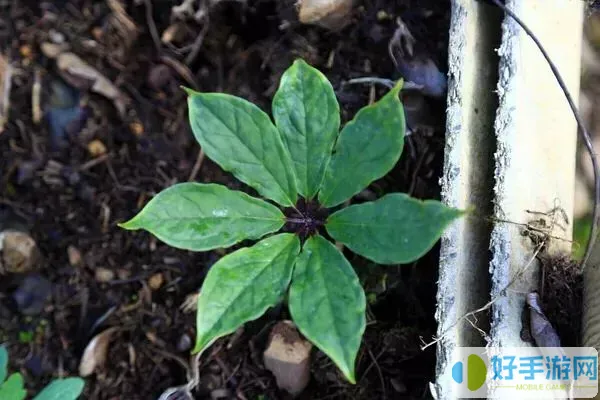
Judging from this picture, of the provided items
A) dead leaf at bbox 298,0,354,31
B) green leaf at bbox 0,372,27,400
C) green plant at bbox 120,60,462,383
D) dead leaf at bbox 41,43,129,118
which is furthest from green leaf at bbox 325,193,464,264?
dead leaf at bbox 41,43,129,118

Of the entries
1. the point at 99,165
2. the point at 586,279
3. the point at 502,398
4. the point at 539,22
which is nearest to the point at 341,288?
the point at 502,398

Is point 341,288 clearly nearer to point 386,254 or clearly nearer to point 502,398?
point 386,254

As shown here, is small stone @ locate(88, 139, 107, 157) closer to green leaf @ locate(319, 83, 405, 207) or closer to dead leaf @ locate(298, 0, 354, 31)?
dead leaf @ locate(298, 0, 354, 31)

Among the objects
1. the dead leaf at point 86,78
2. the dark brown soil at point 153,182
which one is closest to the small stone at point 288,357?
the dark brown soil at point 153,182

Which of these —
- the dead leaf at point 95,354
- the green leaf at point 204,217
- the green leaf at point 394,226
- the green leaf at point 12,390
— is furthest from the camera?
the dead leaf at point 95,354

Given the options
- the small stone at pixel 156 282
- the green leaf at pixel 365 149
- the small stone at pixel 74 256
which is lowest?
the small stone at pixel 156 282

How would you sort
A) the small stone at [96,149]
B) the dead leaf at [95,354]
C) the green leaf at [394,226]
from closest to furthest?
1. the green leaf at [394,226]
2. the dead leaf at [95,354]
3. the small stone at [96,149]

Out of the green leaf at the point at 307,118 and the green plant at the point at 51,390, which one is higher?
the green leaf at the point at 307,118

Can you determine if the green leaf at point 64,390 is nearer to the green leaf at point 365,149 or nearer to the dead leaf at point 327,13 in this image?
the green leaf at point 365,149
